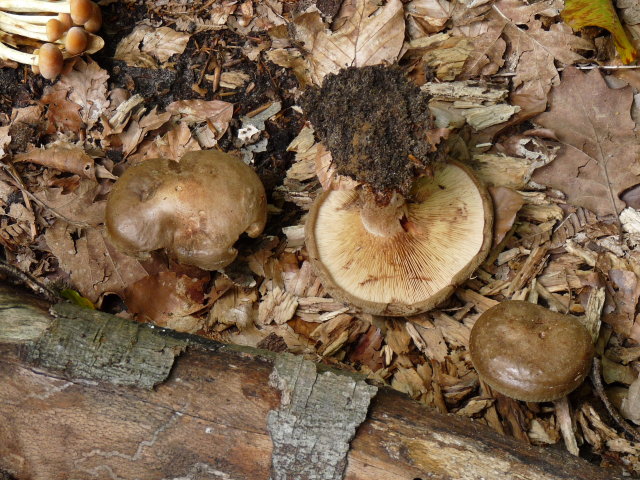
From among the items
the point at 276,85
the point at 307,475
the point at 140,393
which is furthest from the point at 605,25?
the point at 140,393

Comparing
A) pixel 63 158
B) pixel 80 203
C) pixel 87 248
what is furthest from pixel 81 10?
pixel 87 248

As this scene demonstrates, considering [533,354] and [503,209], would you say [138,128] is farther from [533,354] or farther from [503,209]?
[533,354]

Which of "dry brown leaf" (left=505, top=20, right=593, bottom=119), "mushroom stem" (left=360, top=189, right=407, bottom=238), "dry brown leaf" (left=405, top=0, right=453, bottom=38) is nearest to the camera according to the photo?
"mushroom stem" (left=360, top=189, right=407, bottom=238)

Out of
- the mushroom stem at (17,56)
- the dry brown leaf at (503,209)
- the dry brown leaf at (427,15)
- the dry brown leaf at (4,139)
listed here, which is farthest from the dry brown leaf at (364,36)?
the dry brown leaf at (4,139)

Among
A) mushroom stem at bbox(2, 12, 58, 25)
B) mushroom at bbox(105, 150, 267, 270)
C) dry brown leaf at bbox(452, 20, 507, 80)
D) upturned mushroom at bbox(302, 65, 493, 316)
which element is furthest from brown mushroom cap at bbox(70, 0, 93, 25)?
dry brown leaf at bbox(452, 20, 507, 80)

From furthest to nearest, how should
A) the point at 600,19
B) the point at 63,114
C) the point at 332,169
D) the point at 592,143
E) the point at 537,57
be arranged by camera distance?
the point at 63,114 < the point at 537,57 < the point at 592,143 < the point at 600,19 < the point at 332,169

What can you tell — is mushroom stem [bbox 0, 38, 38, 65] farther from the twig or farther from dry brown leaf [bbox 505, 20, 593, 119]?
dry brown leaf [bbox 505, 20, 593, 119]

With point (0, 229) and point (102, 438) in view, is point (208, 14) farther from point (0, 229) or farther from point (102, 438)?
point (102, 438)
